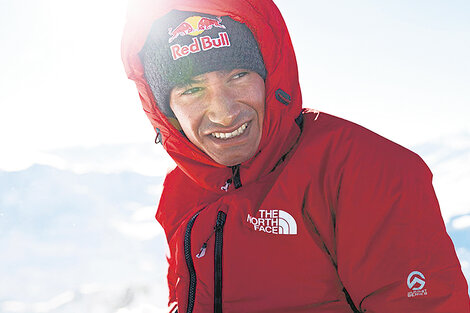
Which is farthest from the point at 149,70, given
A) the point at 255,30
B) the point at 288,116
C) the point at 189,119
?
the point at 288,116

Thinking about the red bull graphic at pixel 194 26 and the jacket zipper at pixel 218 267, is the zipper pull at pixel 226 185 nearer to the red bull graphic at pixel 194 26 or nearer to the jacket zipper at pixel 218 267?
the jacket zipper at pixel 218 267

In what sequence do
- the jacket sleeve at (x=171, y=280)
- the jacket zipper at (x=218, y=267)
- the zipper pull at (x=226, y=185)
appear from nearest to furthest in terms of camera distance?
the jacket zipper at (x=218, y=267)
the zipper pull at (x=226, y=185)
the jacket sleeve at (x=171, y=280)

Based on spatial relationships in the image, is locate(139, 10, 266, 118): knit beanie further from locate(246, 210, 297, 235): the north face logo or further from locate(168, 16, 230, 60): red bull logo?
locate(246, 210, 297, 235): the north face logo

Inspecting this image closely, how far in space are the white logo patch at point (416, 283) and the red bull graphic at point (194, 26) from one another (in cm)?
121

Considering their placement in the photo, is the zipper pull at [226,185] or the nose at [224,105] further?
the zipper pull at [226,185]

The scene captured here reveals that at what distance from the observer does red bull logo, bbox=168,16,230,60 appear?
183cm

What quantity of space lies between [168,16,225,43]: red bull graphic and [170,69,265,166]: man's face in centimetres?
20

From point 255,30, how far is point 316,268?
1.04 metres

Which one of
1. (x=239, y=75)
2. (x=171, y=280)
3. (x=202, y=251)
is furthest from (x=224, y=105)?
(x=171, y=280)

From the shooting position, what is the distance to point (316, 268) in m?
1.63

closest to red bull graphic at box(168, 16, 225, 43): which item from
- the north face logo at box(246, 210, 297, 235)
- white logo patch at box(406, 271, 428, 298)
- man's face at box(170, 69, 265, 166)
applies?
man's face at box(170, 69, 265, 166)

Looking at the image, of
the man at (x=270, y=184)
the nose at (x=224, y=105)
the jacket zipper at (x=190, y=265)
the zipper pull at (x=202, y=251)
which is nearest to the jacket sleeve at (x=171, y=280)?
the man at (x=270, y=184)

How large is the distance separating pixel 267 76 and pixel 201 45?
32cm

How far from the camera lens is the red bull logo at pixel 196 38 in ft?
5.99
